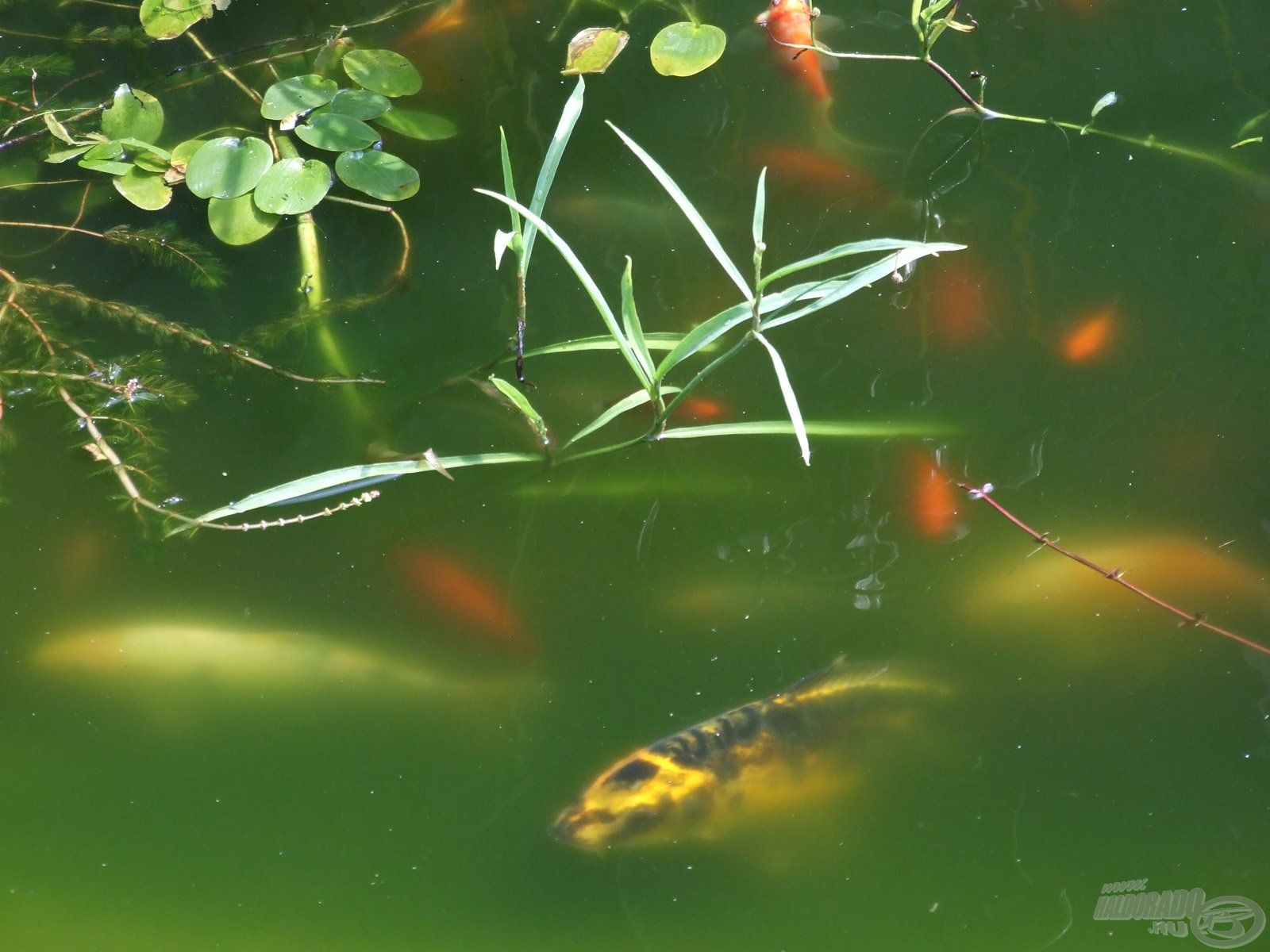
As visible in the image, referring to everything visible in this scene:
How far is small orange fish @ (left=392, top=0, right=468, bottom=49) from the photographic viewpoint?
2.08 meters

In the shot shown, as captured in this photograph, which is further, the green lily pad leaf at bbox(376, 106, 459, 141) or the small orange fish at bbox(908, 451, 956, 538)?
the green lily pad leaf at bbox(376, 106, 459, 141)

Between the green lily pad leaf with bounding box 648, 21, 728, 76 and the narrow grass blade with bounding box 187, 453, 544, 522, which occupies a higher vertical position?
the green lily pad leaf with bounding box 648, 21, 728, 76

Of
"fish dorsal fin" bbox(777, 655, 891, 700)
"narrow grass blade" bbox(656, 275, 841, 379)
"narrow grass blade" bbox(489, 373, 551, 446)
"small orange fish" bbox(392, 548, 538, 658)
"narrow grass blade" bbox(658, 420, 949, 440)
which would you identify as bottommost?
"fish dorsal fin" bbox(777, 655, 891, 700)

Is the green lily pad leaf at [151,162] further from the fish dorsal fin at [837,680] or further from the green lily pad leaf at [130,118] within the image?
the fish dorsal fin at [837,680]

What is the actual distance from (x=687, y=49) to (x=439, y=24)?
1.75ft

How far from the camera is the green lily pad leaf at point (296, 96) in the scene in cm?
186

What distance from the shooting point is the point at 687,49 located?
201 cm

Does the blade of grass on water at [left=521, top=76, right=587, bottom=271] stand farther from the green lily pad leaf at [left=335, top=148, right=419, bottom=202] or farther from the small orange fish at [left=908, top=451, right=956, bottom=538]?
the small orange fish at [left=908, top=451, right=956, bottom=538]

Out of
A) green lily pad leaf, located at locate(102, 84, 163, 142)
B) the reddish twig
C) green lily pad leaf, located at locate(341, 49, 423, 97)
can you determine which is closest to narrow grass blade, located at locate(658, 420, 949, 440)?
the reddish twig

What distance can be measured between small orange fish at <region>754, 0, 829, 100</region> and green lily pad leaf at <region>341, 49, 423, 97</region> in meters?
0.74

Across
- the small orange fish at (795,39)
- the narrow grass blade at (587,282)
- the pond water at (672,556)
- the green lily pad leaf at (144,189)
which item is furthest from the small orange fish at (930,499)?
the green lily pad leaf at (144,189)

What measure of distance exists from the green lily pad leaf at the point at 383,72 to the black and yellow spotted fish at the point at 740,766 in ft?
4.32

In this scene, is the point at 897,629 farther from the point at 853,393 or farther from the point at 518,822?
the point at 518,822

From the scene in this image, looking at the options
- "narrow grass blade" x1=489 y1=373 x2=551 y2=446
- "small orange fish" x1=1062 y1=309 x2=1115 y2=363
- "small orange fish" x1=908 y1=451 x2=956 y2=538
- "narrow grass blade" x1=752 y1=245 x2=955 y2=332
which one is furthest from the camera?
"small orange fish" x1=1062 y1=309 x2=1115 y2=363
